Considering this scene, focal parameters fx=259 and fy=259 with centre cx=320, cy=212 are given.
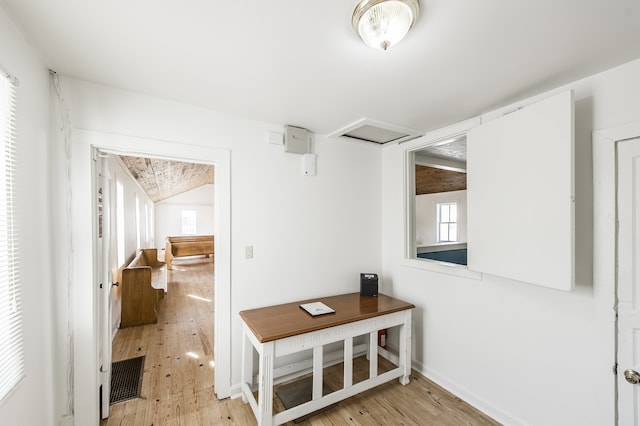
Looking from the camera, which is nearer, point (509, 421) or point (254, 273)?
point (509, 421)

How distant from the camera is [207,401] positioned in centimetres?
207

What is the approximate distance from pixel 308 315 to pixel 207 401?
1064 mm

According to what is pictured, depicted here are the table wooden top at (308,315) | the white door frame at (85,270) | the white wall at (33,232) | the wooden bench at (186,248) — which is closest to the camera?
the white wall at (33,232)

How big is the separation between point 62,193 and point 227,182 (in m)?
1.00

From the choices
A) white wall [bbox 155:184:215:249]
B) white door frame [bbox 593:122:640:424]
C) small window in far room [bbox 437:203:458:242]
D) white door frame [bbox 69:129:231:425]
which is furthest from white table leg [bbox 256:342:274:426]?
white wall [bbox 155:184:215:249]

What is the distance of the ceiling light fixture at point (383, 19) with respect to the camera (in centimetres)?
100

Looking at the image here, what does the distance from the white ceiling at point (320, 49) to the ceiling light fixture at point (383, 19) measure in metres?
0.05

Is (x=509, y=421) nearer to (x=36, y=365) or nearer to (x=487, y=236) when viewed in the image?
(x=487, y=236)

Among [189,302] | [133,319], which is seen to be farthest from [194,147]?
[189,302]

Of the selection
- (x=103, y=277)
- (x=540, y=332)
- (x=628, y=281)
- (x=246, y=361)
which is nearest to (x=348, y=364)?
(x=246, y=361)

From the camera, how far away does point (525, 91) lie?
173 centimetres

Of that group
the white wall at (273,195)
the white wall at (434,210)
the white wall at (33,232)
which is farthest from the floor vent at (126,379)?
the white wall at (434,210)

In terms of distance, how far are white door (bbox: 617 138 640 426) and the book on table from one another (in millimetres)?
1710

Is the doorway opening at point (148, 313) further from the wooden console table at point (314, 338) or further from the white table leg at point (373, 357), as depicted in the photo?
the white table leg at point (373, 357)
